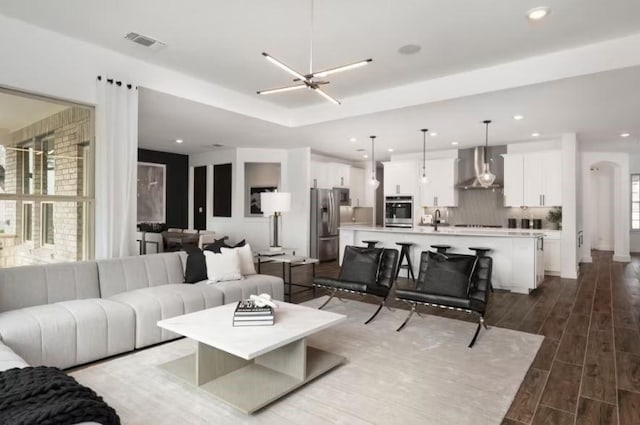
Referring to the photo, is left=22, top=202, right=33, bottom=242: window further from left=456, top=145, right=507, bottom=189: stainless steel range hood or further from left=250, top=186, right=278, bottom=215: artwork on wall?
left=456, top=145, right=507, bottom=189: stainless steel range hood

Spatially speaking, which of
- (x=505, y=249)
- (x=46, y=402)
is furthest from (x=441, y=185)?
(x=46, y=402)

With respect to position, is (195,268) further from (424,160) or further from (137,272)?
(424,160)

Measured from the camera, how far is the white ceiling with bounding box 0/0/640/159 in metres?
3.28

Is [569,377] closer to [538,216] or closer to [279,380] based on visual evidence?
[279,380]

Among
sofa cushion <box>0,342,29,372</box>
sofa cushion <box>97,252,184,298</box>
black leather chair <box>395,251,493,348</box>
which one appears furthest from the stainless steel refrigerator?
sofa cushion <box>0,342,29,372</box>

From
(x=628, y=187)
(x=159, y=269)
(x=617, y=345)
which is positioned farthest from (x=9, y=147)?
(x=628, y=187)

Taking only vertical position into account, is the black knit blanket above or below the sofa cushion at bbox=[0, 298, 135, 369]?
above

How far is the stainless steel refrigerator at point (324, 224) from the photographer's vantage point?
8.71 meters

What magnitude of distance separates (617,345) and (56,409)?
174 inches

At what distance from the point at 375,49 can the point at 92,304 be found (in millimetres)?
3709

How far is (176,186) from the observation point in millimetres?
9812

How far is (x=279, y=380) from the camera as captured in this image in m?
2.68

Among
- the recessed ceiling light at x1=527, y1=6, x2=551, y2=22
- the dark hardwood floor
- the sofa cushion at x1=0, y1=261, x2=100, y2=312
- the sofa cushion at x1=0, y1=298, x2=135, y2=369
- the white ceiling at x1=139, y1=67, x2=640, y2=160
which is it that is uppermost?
the recessed ceiling light at x1=527, y1=6, x2=551, y2=22

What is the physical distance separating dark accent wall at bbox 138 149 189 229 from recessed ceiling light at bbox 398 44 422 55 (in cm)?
724
